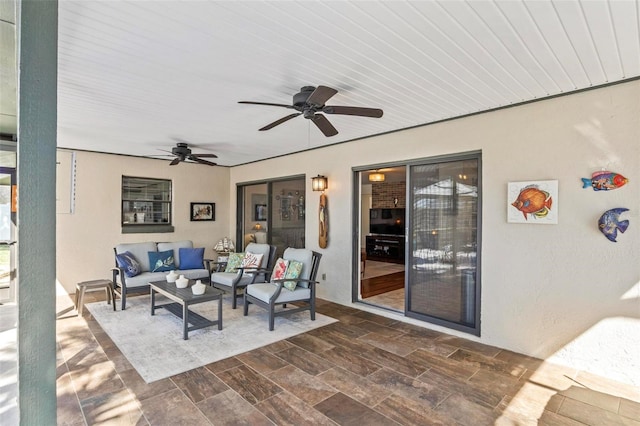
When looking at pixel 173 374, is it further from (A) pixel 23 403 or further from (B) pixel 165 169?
(B) pixel 165 169

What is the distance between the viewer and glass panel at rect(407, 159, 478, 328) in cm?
409

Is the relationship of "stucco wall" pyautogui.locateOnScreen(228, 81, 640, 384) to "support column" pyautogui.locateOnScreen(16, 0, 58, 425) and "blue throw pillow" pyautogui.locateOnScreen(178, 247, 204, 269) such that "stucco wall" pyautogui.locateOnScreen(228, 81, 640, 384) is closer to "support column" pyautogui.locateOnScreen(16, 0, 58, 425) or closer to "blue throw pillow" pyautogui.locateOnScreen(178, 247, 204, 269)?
"support column" pyautogui.locateOnScreen(16, 0, 58, 425)

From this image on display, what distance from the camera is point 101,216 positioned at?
20.9 ft

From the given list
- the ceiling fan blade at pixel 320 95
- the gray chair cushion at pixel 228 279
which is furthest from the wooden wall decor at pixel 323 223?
the ceiling fan blade at pixel 320 95

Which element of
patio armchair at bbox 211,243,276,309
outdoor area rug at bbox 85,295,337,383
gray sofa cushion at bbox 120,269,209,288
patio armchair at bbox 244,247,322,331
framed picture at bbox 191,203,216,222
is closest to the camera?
outdoor area rug at bbox 85,295,337,383

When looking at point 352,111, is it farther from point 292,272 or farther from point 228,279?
point 228,279

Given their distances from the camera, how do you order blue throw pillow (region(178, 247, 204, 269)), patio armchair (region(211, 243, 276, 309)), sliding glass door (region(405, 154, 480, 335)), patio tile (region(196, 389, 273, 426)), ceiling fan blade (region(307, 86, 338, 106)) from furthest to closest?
blue throw pillow (region(178, 247, 204, 269)) → patio armchair (region(211, 243, 276, 309)) → sliding glass door (region(405, 154, 480, 335)) → ceiling fan blade (region(307, 86, 338, 106)) → patio tile (region(196, 389, 273, 426))

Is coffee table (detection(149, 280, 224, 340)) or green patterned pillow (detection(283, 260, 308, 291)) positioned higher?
green patterned pillow (detection(283, 260, 308, 291))

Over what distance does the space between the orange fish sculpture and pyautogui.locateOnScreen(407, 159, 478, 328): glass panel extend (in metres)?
0.53

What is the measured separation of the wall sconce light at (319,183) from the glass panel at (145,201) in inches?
141

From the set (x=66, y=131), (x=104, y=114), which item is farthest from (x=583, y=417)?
(x=66, y=131)

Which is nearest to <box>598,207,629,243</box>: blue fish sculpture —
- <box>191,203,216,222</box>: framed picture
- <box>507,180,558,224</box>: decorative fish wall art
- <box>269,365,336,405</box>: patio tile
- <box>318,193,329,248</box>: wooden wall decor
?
<box>507,180,558,224</box>: decorative fish wall art

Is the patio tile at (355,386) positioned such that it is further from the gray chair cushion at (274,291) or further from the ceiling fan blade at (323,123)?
the ceiling fan blade at (323,123)

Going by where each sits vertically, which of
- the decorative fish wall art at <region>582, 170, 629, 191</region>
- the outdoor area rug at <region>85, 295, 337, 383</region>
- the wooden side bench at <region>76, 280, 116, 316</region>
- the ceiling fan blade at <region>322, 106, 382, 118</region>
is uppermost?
the ceiling fan blade at <region>322, 106, 382, 118</region>
